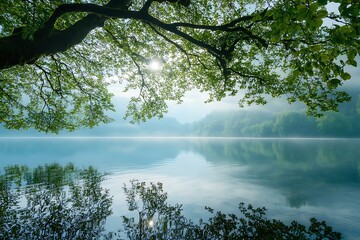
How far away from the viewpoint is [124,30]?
15391 mm

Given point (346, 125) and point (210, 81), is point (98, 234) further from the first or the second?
point (346, 125)

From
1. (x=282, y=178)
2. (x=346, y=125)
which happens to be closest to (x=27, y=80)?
(x=282, y=178)

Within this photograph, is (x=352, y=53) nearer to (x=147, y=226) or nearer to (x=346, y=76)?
(x=346, y=76)

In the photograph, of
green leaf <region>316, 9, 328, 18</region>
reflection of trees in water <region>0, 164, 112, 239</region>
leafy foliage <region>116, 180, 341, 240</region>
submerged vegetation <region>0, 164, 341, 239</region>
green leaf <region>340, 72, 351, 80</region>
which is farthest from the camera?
reflection of trees in water <region>0, 164, 112, 239</region>

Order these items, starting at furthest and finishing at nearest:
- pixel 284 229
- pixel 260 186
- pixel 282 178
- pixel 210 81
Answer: pixel 282 178, pixel 260 186, pixel 210 81, pixel 284 229

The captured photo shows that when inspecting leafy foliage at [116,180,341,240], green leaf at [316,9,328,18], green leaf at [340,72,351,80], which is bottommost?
leafy foliage at [116,180,341,240]

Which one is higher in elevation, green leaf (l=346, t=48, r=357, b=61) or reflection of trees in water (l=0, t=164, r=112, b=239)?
green leaf (l=346, t=48, r=357, b=61)

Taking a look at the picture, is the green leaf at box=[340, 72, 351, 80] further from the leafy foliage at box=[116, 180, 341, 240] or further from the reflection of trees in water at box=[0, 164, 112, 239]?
the reflection of trees in water at box=[0, 164, 112, 239]

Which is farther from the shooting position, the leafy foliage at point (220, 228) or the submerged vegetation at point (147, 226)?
the submerged vegetation at point (147, 226)

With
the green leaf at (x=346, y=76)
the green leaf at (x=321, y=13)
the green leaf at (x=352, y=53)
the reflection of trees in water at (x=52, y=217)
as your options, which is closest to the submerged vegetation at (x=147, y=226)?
the reflection of trees in water at (x=52, y=217)

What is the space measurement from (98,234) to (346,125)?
699 ft

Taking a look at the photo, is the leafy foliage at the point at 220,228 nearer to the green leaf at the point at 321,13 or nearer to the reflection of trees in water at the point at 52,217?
the reflection of trees in water at the point at 52,217

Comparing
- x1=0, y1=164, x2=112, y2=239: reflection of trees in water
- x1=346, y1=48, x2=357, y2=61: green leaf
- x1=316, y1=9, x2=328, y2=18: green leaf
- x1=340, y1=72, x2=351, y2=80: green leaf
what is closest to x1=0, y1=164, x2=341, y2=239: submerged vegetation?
x1=0, y1=164, x2=112, y2=239: reflection of trees in water

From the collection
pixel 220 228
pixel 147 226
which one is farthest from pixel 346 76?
pixel 147 226
